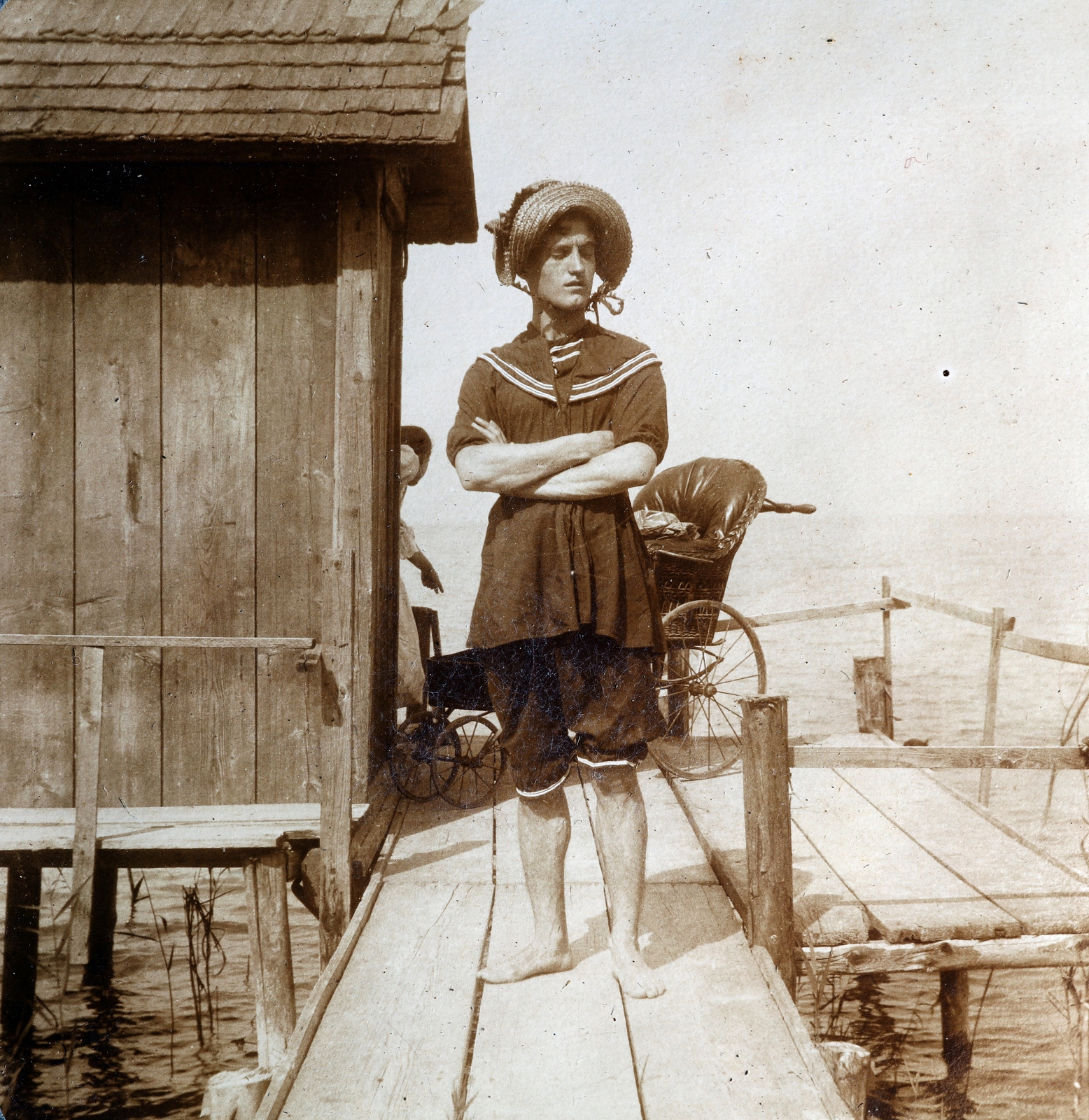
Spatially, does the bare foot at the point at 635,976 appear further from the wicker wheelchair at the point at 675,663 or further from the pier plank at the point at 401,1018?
the wicker wheelchair at the point at 675,663

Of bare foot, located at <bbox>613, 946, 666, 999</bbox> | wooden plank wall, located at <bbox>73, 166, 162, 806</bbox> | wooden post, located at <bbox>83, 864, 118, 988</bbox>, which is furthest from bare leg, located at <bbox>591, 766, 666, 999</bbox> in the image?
wooden post, located at <bbox>83, 864, 118, 988</bbox>

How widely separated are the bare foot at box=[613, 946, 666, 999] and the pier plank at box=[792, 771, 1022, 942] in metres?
1.25

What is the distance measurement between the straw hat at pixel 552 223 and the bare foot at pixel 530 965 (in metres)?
1.96

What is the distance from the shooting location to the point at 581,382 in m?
2.89

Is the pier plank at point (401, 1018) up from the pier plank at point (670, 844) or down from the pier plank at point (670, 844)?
down

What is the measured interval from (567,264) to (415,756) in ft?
10.0

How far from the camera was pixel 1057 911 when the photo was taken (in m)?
3.91

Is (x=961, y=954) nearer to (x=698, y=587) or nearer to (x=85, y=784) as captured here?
(x=698, y=587)

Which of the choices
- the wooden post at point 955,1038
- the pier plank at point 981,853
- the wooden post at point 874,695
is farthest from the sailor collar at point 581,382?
the wooden post at point 874,695

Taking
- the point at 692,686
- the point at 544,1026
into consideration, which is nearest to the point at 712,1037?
the point at 544,1026

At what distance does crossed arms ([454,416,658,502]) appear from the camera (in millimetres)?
2807

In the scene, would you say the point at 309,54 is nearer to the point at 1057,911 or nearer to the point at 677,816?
the point at 677,816

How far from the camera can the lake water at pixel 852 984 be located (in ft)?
17.0

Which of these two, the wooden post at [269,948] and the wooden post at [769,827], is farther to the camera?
the wooden post at [269,948]
